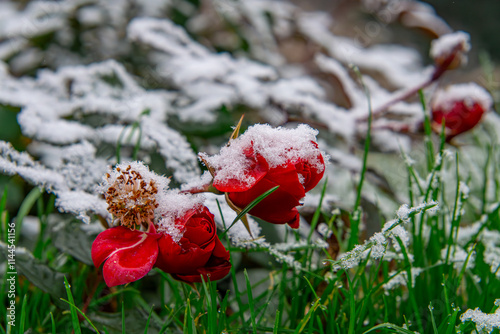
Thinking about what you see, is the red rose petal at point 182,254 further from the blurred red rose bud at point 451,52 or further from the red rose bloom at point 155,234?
the blurred red rose bud at point 451,52

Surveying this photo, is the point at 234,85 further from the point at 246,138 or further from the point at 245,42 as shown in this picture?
the point at 246,138

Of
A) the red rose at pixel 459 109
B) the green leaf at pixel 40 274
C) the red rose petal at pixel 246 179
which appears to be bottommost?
the green leaf at pixel 40 274

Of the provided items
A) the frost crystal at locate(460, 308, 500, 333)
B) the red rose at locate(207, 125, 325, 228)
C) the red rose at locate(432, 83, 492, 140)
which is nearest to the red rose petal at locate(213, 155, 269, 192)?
the red rose at locate(207, 125, 325, 228)

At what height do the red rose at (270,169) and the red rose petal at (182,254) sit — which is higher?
the red rose at (270,169)

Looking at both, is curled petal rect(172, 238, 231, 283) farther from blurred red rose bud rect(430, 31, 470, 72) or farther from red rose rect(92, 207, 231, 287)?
blurred red rose bud rect(430, 31, 470, 72)

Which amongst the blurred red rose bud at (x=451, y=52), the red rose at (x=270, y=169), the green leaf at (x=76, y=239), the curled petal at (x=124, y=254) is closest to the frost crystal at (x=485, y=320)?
the red rose at (x=270, y=169)
